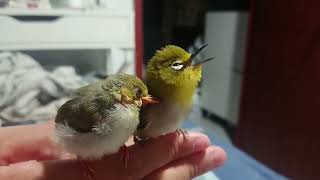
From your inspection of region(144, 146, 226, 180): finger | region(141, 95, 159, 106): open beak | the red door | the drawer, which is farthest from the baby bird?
the red door

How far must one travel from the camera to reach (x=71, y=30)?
139cm

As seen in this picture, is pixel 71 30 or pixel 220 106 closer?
pixel 71 30

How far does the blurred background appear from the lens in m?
1.26

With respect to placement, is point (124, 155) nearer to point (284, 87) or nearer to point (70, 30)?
point (70, 30)

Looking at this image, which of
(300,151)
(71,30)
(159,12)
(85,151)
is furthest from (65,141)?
(159,12)

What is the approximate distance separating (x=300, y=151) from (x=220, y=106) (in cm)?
70

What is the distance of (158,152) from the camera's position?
Result: 499 mm

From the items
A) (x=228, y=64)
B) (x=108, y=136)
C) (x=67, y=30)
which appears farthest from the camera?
(x=228, y=64)

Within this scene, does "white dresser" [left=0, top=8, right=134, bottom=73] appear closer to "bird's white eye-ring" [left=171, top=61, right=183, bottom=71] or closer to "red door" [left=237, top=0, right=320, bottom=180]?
"red door" [left=237, top=0, right=320, bottom=180]

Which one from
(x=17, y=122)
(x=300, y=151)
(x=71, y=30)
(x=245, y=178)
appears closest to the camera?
(x=245, y=178)

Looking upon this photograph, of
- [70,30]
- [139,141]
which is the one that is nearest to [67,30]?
[70,30]

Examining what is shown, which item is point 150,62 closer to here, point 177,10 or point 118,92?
point 118,92

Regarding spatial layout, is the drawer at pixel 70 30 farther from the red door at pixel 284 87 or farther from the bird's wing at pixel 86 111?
the bird's wing at pixel 86 111

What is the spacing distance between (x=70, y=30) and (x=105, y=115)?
3.36 ft
